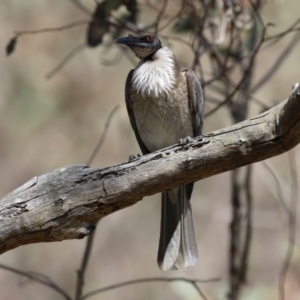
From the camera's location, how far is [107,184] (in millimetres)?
3191

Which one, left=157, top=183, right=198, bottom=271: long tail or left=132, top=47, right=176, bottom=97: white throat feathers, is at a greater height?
left=132, top=47, right=176, bottom=97: white throat feathers

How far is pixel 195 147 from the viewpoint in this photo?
311 cm

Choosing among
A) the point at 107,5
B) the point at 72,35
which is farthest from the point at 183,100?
the point at 72,35

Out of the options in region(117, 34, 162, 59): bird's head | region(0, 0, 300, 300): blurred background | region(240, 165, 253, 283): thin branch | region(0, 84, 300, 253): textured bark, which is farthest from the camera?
region(0, 0, 300, 300): blurred background

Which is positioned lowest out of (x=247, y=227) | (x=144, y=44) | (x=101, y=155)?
(x=247, y=227)

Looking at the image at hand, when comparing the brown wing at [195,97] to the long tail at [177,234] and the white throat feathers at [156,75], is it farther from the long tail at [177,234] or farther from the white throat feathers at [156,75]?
the long tail at [177,234]

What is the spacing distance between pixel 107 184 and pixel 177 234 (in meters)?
1.18

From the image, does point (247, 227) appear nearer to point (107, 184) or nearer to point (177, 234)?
point (177, 234)

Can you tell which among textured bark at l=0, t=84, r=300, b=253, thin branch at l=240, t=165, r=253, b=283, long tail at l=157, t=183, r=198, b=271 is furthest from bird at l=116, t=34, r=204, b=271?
textured bark at l=0, t=84, r=300, b=253

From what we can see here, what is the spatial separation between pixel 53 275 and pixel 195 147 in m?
4.62

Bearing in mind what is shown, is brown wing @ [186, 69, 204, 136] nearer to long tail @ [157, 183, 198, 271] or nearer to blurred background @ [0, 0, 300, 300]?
long tail @ [157, 183, 198, 271]

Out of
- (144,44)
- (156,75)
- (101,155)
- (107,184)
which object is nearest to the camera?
(107,184)

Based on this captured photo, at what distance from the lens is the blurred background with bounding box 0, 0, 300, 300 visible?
7316 mm

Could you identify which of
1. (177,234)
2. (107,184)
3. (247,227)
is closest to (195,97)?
(177,234)
